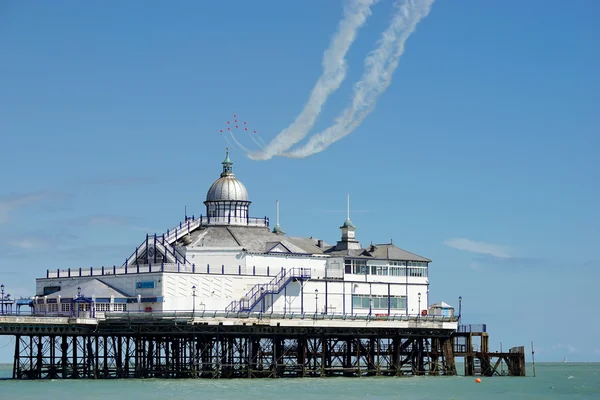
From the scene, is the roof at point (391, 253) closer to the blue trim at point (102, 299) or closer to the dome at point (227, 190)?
the dome at point (227, 190)

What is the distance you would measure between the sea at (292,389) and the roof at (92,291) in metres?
7.91

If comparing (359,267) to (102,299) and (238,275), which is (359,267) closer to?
(238,275)

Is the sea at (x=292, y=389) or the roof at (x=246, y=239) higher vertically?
the roof at (x=246, y=239)

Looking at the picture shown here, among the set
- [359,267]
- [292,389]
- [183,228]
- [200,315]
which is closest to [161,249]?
[183,228]

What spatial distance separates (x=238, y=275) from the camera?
119 meters

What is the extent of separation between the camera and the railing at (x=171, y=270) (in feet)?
382

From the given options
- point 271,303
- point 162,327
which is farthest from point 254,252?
point 162,327

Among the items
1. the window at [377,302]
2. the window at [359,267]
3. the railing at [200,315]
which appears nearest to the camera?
the railing at [200,315]

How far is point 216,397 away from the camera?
92.4 metres

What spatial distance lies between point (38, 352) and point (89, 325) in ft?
30.5

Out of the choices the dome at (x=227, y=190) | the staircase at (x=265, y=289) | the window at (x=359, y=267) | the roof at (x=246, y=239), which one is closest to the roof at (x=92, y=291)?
the roof at (x=246, y=239)

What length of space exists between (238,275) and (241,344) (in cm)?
619

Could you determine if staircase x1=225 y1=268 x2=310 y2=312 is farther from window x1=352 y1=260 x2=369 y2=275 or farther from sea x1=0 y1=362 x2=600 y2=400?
sea x1=0 y1=362 x2=600 y2=400

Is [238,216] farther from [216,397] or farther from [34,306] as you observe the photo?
[216,397]
